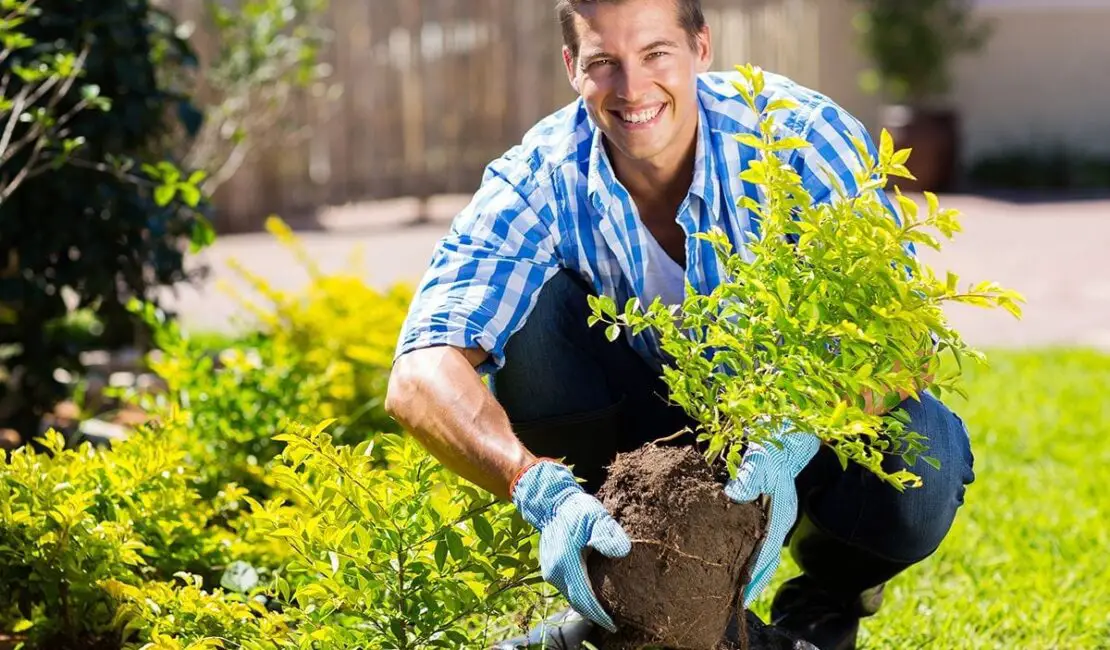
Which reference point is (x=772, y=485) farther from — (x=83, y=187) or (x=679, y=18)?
(x=83, y=187)

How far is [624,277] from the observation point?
2.74 metres

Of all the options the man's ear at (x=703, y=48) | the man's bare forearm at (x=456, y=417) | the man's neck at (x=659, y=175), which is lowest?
the man's bare forearm at (x=456, y=417)

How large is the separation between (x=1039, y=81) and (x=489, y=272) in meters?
11.7

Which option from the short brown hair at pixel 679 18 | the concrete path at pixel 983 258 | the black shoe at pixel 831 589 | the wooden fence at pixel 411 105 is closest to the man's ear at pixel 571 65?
the short brown hair at pixel 679 18

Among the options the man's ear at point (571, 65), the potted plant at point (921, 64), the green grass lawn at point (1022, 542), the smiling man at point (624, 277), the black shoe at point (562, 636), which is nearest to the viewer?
the black shoe at point (562, 636)

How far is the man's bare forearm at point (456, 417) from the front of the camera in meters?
2.23

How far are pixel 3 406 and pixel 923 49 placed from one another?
9.65 m

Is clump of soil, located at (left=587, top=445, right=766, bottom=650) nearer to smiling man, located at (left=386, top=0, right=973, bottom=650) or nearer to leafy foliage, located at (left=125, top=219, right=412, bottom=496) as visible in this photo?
smiling man, located at (left=386, top=0, right=973, bottom=650)

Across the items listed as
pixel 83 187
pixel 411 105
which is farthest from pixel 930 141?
pixel 83 187

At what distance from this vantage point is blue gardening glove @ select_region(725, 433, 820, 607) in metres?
2.14

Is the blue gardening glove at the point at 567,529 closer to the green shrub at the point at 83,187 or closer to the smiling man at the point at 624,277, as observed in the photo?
the smiling man at the point at 624,277

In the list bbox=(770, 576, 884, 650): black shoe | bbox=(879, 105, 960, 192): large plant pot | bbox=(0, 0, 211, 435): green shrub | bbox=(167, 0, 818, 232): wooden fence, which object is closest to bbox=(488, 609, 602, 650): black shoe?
bbox=(770, 576, 884, 650): black shoe

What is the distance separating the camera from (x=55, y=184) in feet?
11.6

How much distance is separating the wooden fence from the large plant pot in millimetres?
2897
